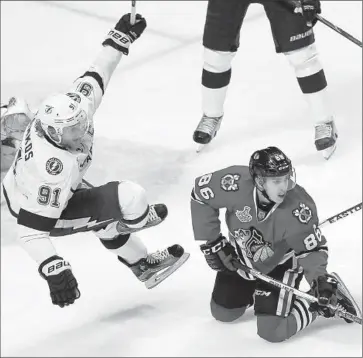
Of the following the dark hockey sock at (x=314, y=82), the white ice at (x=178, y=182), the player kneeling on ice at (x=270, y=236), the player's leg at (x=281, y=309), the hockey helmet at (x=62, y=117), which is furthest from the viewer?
the white ice at (x=178, y=182)

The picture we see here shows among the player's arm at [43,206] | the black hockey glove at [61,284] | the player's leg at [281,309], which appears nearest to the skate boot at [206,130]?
the player's leg at [281,309]

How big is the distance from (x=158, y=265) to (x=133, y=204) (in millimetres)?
474

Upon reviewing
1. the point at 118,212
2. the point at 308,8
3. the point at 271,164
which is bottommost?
the point at 118,212

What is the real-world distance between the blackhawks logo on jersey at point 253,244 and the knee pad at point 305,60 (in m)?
0.54

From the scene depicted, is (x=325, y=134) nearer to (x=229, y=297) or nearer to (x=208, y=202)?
(x=208, y=202)

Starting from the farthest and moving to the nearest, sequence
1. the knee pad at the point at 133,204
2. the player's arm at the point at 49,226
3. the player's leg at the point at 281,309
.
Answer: the player's leg at the point at 281,309
the knee pad at the point at 133,204
the player's arm at the point at 49,226

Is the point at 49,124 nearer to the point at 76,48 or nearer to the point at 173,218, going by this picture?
the point at 173,218

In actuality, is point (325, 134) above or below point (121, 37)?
below

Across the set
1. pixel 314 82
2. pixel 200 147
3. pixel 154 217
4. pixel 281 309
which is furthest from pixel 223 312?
pixel 314 82

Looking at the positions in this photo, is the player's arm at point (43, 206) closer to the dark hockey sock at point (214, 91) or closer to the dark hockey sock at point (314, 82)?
the dark hockey sock at point (214, 91)

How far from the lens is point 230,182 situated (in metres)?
3.78

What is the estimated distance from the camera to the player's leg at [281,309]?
4.17 metres

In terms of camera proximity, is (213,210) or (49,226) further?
(213,210)

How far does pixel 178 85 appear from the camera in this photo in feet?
17.8
